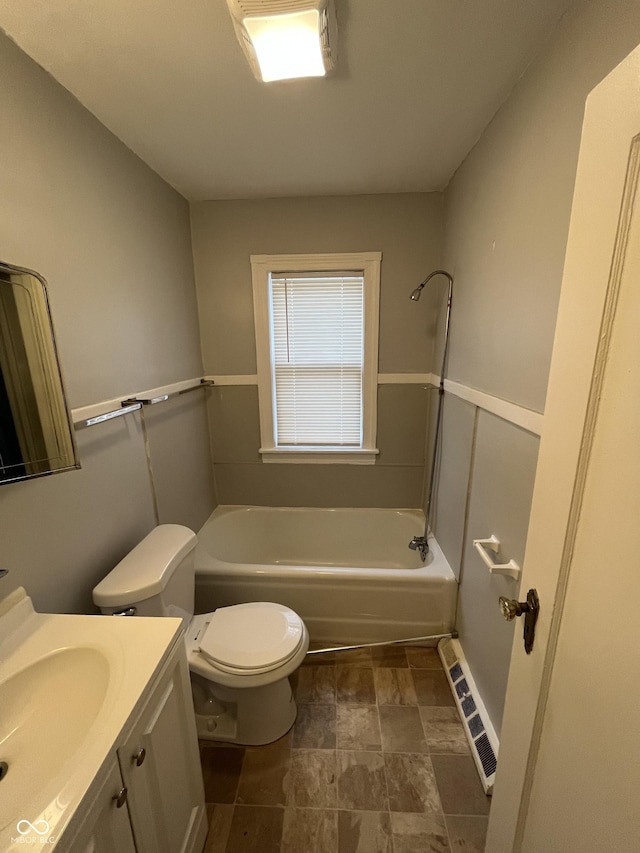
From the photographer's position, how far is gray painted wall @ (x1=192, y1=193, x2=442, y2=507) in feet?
7.06

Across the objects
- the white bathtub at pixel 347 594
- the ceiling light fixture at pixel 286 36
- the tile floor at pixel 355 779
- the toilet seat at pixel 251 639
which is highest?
the ceiling light fixture at pixel 286 36

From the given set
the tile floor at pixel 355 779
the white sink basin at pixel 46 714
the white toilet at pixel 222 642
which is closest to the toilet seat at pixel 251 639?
the white toilet at pixel 222 642

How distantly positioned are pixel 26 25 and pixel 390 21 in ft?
3.21

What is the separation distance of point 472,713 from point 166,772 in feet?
3.94

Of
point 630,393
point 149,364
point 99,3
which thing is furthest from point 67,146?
point 630,393

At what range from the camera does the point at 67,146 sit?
1204mm

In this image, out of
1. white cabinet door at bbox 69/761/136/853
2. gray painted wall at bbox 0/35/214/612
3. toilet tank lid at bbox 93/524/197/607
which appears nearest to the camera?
white cabinet door at bbox 69/761/136/853

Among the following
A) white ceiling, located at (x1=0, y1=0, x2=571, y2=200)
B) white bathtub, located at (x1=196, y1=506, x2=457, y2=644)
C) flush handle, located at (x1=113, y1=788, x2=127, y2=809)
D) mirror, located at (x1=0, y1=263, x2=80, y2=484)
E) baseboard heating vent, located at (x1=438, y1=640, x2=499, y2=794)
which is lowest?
baseboard heating vent, located at (x1=438, y1=640, x2=499, y2=794)

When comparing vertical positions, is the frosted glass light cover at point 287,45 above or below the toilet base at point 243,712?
above

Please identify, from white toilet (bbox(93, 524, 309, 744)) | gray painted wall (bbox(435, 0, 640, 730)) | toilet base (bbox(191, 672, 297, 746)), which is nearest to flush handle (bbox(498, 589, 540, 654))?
gray painted wall (bbox(435, 0, 640, 730))

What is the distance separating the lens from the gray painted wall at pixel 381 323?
215 centimetres

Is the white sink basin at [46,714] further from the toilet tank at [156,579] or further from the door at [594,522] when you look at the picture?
the door at [594,522]

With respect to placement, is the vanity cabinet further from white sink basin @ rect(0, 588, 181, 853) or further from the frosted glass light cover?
the frosted glass light cover

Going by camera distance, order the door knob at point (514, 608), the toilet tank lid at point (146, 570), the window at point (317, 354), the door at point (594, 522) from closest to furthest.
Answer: the door at point (594, 522) < the door knob at point (514, 608) < the toilet tank lid at point (146, 570) < the window at point (317, 354)
